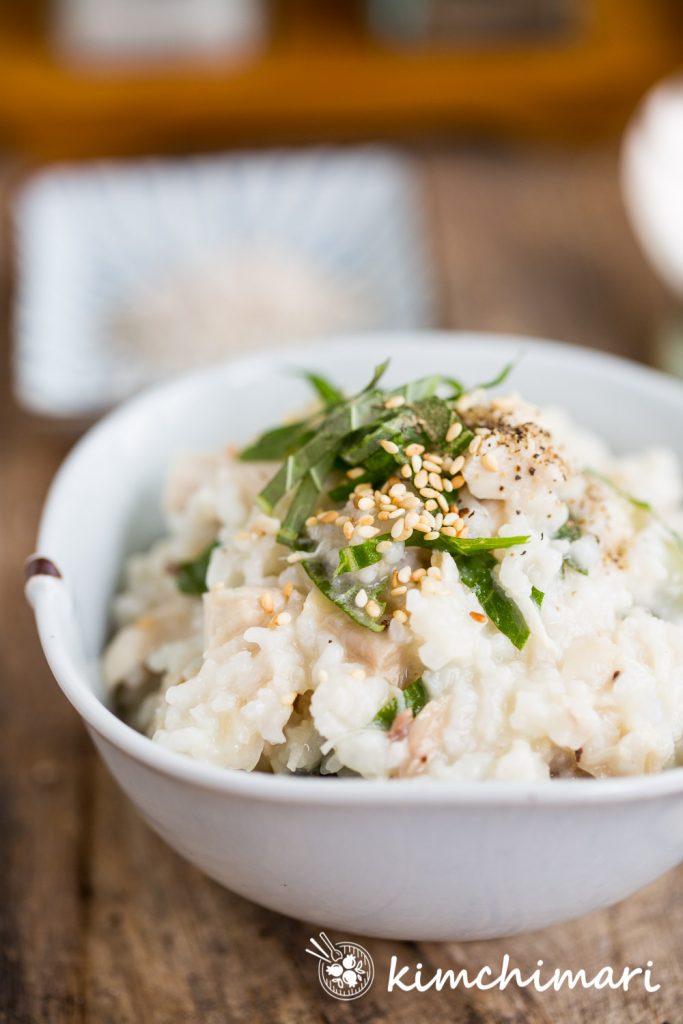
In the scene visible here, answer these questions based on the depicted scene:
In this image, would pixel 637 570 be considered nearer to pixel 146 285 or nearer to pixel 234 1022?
pixel 234 1022

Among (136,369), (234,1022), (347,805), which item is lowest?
(234,1022)

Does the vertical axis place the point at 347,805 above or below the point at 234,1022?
above

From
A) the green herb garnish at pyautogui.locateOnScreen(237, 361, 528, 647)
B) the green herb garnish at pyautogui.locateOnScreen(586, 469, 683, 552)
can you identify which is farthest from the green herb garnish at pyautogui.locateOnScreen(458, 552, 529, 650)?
the green herb garnish at pyautogui.locateOnScreen(586, 469, 683, 552)

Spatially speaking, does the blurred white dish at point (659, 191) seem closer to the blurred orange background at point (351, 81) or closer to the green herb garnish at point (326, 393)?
the blurred orange background at point (351, 81)

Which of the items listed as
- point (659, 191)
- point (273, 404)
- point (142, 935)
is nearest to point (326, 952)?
point (142, 935)

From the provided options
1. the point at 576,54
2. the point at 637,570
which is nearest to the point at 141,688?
the point at 637,570

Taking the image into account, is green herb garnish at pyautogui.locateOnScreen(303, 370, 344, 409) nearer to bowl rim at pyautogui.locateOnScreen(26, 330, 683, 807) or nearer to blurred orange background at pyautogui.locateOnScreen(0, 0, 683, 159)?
bowl rim at pyautogui.locateOnScreen(26, 330, 683, 807)
